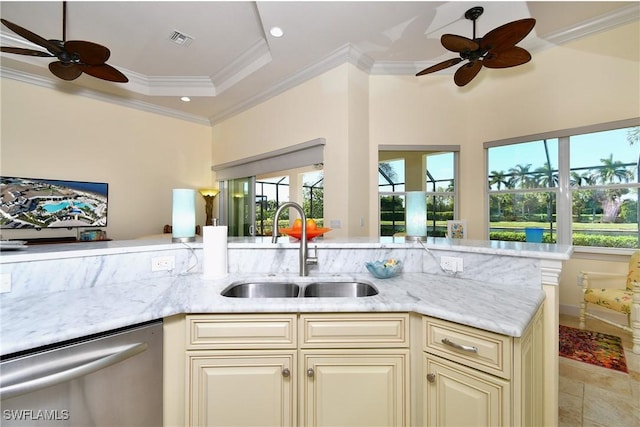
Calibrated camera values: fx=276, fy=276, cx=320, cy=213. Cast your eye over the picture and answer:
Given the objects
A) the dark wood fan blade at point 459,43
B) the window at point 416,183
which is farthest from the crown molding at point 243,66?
the window at point 416,183

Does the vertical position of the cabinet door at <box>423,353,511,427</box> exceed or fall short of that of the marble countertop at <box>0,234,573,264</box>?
it falls short

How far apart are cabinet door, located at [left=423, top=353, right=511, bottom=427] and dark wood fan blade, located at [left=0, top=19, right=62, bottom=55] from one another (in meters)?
3.48

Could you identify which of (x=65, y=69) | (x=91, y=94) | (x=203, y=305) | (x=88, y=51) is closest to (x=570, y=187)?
(x=203, y=305)

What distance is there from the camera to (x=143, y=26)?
9.87 ft

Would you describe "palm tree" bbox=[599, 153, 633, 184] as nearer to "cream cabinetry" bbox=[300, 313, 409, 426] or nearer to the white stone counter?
the white stone counter

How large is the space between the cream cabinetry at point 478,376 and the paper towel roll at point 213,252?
3.75 ft

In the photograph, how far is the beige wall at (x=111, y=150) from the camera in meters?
3.52

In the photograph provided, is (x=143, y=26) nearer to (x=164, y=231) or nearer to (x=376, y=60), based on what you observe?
(x=376, y=60)

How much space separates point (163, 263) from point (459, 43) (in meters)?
2.89

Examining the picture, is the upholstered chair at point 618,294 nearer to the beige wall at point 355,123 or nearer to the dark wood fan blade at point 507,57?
the beige wall at point 355,123

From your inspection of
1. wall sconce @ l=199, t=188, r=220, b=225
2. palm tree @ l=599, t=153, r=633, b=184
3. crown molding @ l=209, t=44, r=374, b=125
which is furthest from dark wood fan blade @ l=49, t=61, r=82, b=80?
palm tree @ l=599, t=153, r=633, b=184

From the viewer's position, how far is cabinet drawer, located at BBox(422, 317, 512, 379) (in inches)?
38.1

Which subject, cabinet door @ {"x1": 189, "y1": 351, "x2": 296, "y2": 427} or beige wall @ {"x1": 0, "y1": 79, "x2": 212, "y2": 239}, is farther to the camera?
beige wall @ {"x1": 0, "y1": 79, "x2": 212, "y2": 239}

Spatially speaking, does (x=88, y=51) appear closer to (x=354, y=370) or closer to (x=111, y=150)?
(x=111, y=150)
